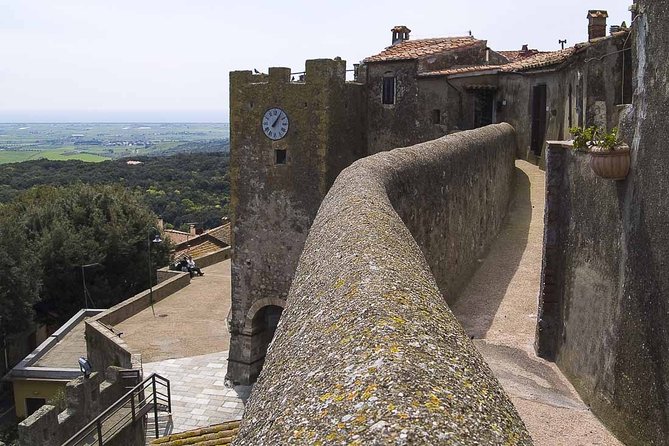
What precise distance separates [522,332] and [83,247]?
92.4ft

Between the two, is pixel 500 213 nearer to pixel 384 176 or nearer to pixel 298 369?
pixel 384 176

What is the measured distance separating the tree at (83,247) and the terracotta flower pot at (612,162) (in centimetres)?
2857

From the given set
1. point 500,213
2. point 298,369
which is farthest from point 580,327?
point 500,213

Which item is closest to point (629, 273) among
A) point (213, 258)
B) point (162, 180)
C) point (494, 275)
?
point (494, 275)

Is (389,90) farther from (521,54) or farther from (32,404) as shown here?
(32,404)

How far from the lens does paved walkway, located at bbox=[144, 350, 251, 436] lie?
17.9 meters

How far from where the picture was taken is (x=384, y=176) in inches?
285

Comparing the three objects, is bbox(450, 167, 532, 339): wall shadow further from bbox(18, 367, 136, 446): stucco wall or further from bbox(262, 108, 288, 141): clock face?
bbox(18, 367, 136, 446): stucco wall

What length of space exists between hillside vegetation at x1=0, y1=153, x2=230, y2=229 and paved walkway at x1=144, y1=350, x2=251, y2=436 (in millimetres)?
40246

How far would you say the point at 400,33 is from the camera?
86.4 feet

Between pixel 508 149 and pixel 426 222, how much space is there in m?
9.51

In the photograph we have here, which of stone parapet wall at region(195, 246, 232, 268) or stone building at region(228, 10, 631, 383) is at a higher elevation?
stone building at region(228, 10, 631, 383)

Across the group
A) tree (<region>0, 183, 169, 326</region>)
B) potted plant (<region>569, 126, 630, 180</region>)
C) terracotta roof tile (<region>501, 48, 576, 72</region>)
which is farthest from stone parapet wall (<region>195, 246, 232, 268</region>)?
potted plant (<region>569, 126, 630, 180</region>)

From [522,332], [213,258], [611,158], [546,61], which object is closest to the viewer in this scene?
[611,158]
